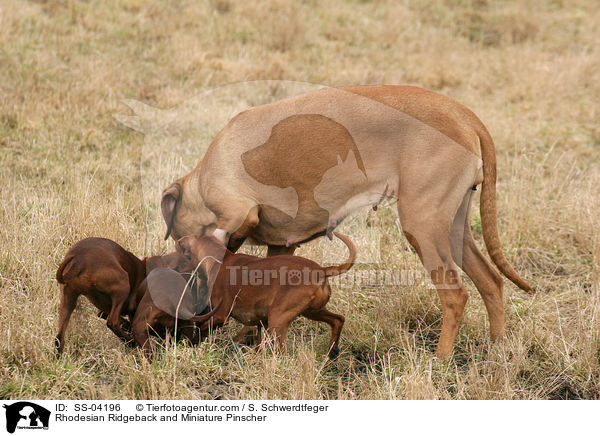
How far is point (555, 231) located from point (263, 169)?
9.98 feet

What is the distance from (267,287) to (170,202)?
1.25 m

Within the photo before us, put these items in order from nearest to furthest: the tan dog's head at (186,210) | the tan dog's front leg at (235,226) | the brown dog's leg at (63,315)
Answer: the brown dog's leg at (63,315)
the tan dog's front leg at (235,226)
the tan dog's head at (186,210)

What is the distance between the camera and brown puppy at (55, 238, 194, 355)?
11.8ft

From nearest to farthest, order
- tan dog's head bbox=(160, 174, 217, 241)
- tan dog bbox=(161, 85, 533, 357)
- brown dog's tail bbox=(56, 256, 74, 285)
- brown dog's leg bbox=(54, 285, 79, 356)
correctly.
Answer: brown dog's tail bbox=(56, 256, 74, 285) < brown dog's leg bbox=(54, 285, 79, 356) < tan dog bbox=(161, 85, 533, 357) < tan dog's head bbox=(160, 174, 217, 241)

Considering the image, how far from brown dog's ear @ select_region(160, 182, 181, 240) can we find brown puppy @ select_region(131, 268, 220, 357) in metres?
0.77

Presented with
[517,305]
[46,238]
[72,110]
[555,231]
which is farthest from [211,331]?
[72,110]

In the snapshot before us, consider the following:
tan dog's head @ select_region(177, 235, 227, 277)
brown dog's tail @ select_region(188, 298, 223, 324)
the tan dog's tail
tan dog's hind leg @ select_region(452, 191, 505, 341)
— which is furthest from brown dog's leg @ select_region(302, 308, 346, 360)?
the tan dog's tail

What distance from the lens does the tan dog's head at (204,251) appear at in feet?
12.7

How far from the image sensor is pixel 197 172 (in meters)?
4.55

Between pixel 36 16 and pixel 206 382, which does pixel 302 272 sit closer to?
pixel 206 382

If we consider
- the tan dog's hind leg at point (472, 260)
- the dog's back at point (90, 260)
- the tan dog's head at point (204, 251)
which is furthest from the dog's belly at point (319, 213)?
the dog's back at point (90, 260)

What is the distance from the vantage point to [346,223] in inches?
228
